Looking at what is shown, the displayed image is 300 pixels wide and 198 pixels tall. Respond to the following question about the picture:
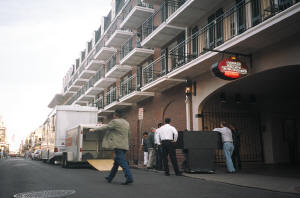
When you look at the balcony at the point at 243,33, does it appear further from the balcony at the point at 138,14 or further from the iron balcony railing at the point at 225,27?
the balcony at the point at 138,14

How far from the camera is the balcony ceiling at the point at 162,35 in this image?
16547 millimetres

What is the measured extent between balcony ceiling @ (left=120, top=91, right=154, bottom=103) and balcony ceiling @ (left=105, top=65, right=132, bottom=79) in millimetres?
3380

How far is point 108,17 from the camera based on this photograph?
3597cm

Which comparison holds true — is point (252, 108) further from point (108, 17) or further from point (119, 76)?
point (108, 17)

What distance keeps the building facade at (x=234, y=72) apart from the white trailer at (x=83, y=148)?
7.94 feet

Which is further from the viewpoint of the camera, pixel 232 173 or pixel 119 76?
pixel 119 76

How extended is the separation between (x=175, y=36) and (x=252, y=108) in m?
5.83

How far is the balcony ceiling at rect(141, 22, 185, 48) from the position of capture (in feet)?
54.3

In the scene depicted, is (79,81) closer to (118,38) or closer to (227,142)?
(118,38)

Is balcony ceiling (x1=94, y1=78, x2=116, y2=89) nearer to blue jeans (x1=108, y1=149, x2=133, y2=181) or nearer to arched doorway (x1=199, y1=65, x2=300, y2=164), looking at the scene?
arched doorway (x1=199, y1=65, x2=300, y2=164)

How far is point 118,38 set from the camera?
2650cm

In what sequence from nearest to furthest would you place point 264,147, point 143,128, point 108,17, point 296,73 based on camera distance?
point 296,73
point 264,147
point 143,128
point 108,17

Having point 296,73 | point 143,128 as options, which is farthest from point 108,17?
point 296,73

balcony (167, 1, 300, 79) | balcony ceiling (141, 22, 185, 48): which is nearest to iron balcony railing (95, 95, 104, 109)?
balcony ceiling (141, 22, 185, 48)
